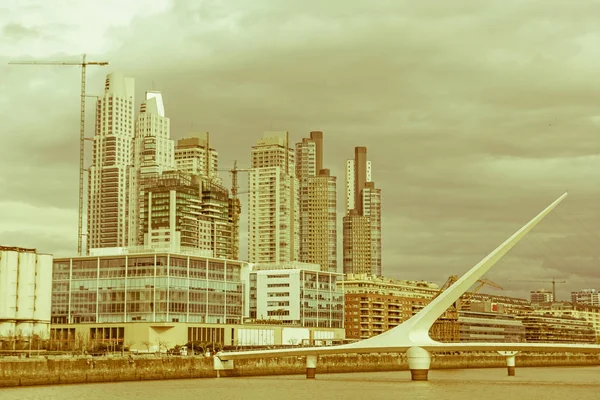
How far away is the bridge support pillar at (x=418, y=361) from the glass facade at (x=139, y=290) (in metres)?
40.2

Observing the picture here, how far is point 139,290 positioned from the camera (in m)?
109

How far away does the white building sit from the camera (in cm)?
9706

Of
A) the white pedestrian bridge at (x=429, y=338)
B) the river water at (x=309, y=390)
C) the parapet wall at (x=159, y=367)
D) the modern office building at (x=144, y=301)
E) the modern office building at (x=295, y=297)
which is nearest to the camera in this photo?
the river water at (x=309, y=390)

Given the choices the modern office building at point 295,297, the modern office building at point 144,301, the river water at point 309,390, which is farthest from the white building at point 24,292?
the modern office building at point 295,297

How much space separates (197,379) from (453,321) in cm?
10900

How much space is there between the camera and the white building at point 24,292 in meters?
97.1

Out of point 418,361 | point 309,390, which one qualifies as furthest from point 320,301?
point 309,390

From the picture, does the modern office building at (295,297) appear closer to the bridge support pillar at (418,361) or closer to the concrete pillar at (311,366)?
the concrete pillar at (311,366)

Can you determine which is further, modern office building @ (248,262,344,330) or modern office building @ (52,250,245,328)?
modern office building @ (248,262,344,330)

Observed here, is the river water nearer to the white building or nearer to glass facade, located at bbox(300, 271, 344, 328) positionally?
the white building

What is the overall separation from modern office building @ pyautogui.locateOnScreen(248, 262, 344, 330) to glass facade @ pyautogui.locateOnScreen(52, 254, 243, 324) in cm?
1679

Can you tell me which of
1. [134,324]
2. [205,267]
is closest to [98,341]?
[134,324]

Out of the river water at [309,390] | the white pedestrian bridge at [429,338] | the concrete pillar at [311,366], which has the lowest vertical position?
the river water at [309,390]

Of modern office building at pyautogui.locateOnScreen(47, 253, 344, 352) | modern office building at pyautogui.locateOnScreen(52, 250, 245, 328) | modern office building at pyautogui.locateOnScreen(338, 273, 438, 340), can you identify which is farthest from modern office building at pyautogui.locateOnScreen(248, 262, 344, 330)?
modern office building at pyautogui.locateOnScreen(338, 273, 438, 340)
